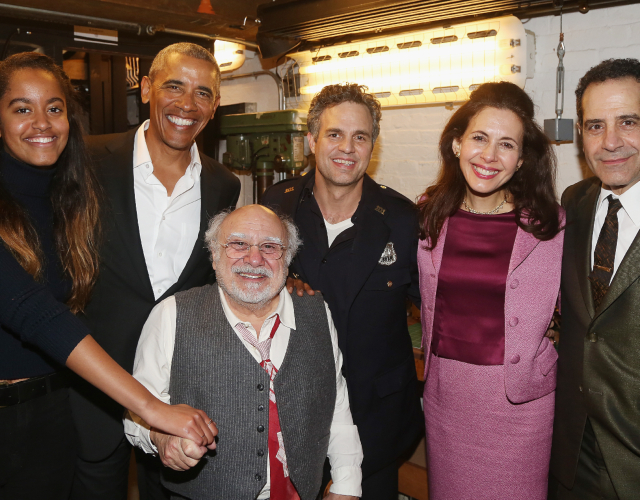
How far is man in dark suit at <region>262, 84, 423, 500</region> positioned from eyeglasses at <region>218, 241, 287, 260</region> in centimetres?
34

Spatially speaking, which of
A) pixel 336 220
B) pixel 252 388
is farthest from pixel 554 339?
pixel 252 388

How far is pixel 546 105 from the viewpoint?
10.5ft

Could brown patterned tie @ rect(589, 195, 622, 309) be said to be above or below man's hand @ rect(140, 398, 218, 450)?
above

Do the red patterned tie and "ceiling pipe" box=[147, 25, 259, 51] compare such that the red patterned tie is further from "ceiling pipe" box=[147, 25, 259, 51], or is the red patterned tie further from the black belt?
"ceiling pipe" box=[147, 25, 259, 51]

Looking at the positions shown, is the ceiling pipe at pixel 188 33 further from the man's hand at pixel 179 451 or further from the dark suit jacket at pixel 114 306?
the man's hand at pixel 179 451

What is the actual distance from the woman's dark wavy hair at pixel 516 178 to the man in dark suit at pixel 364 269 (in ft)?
0.46

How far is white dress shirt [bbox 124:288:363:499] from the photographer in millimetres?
2035

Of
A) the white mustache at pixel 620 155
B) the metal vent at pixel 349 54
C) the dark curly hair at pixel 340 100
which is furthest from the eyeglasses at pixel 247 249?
the metal vent at pixel 349 54

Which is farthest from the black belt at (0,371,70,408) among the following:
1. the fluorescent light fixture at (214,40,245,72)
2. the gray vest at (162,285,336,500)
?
the fluorescent light fixture at (214,40,245,72)

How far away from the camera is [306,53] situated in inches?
158

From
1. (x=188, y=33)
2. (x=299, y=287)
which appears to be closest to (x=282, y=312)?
(x=299, y=287)

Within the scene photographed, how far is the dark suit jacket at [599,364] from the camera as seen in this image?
6.36 ft

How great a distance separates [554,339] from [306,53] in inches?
102

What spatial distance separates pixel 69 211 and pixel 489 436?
1.91m
